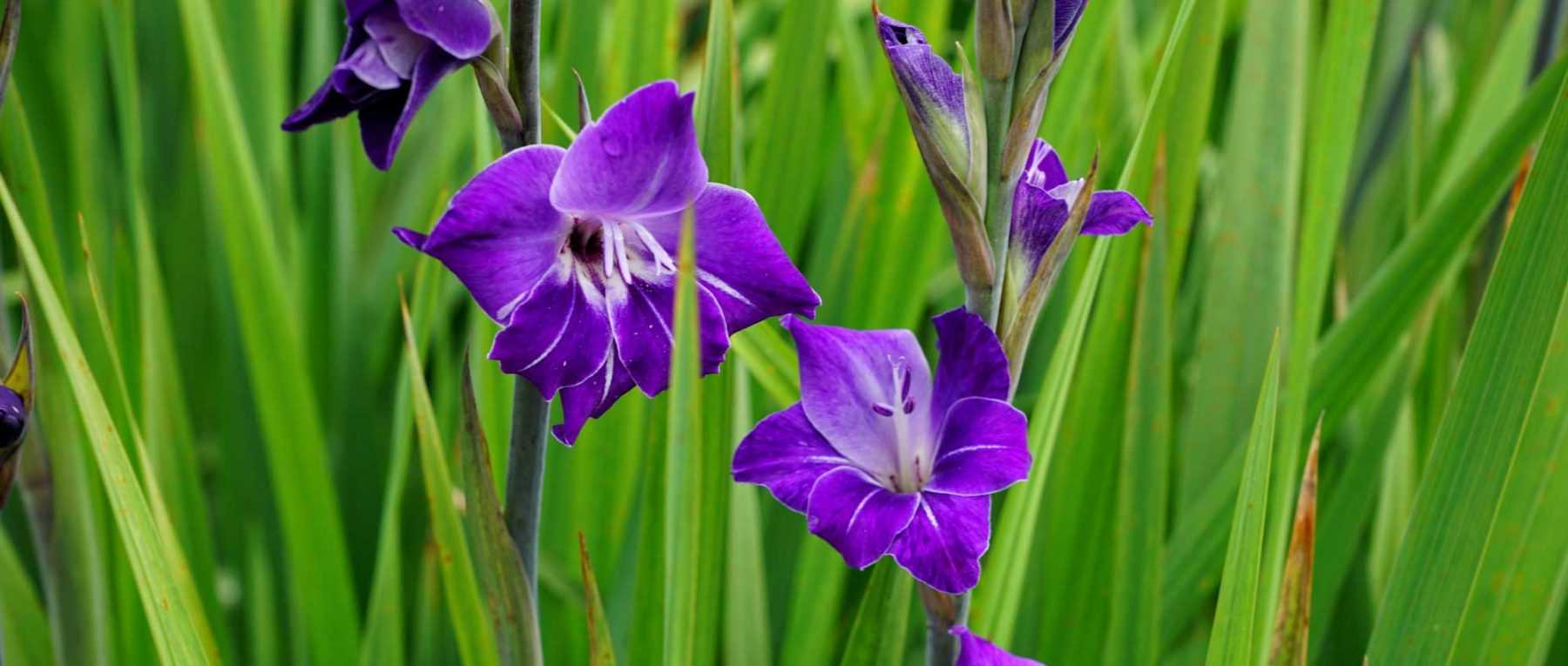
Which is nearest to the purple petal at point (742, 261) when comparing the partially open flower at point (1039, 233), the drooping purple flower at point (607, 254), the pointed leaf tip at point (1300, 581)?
the drooping purple flower at point (607, 254)

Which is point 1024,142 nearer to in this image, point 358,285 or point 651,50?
point 651,50

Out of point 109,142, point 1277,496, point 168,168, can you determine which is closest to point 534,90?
point 1277,496

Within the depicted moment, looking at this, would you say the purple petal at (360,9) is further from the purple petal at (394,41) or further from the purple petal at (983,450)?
the purple petal at (983,450)

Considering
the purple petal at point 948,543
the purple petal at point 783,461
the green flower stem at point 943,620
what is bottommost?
the green flower stem at point 943,620

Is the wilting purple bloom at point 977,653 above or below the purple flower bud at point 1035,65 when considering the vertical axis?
below

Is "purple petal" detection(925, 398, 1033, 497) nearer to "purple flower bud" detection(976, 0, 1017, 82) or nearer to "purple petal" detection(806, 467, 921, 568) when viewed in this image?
"purple petal" detection(806, 467, 921, 568)

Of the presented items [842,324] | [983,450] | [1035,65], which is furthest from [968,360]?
[842,324]

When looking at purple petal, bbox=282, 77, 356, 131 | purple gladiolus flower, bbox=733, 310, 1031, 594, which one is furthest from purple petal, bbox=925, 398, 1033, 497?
purple petal, bbox=282, 77, 356, 131
